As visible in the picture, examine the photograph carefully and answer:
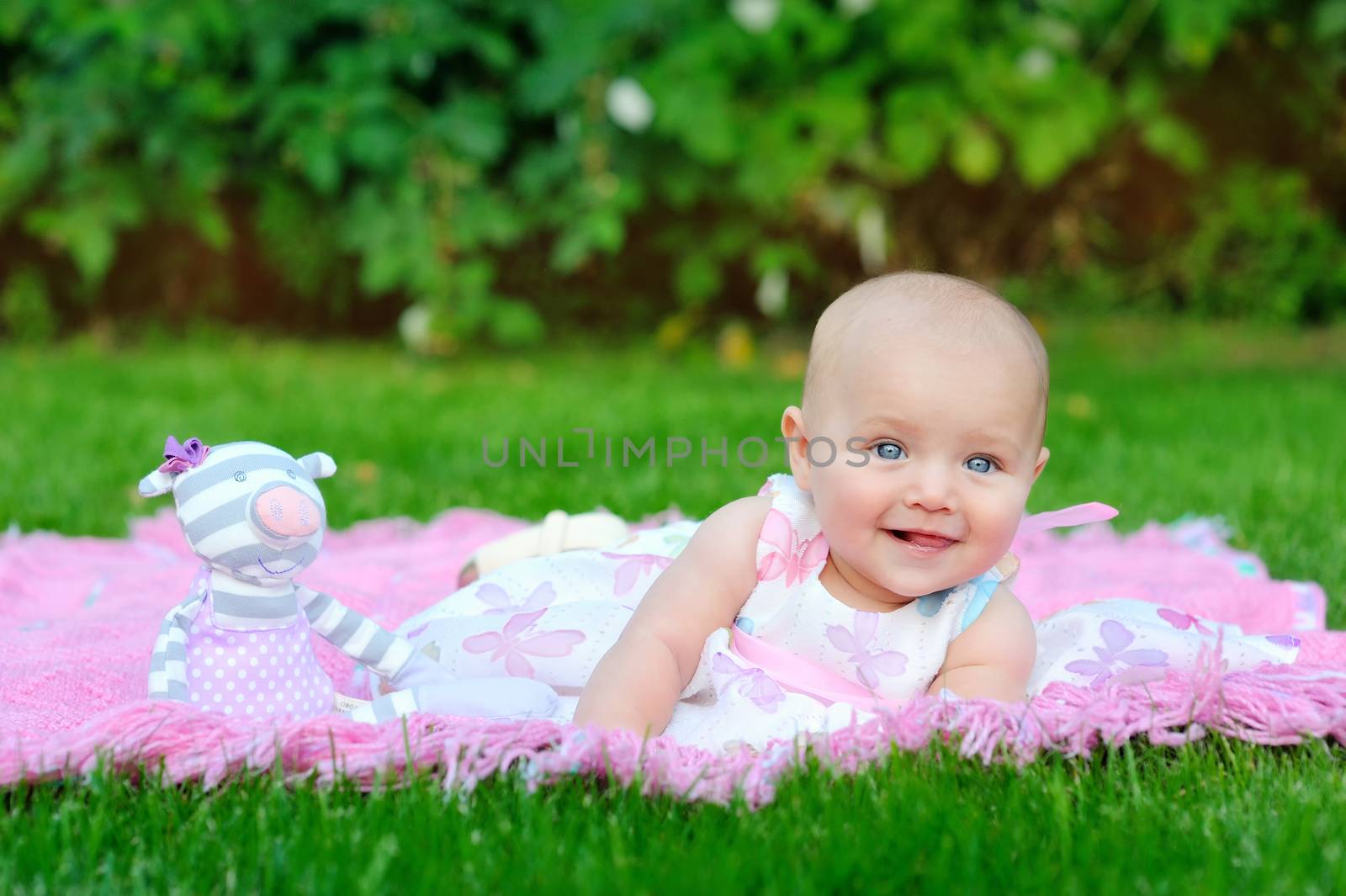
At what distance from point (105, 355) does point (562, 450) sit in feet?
8.74

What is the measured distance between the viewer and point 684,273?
18.9 feet

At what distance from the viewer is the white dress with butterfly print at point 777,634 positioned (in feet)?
5.72

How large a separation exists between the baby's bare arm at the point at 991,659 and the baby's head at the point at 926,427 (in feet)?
0.37

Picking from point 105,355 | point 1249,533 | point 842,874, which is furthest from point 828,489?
point 105,355

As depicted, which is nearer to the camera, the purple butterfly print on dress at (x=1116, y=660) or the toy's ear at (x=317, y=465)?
the toy's ear at (x=317, y=465)

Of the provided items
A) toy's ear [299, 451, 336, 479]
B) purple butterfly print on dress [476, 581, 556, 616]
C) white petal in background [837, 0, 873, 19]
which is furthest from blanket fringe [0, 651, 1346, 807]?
white petal in background [837, 0, 873, 19]

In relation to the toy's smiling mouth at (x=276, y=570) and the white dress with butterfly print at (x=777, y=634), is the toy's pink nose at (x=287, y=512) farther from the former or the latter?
the white dress with butterfly print at (x=777, y=634)

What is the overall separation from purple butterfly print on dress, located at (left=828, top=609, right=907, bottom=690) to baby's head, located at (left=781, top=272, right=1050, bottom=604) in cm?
9

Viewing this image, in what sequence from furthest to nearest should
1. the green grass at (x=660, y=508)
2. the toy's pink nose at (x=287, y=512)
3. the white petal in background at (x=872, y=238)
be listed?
the white petal in background at (x=872, y=238) < the toy's pink nose at (x=287, y=512) < the green grass at (x=660, y=508)

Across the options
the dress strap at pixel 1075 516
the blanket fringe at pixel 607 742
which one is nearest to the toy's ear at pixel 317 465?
the blanket fringe at pixel 607 742

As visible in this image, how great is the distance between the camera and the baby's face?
165 centimetres

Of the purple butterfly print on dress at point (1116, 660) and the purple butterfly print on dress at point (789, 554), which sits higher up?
the purple butterfly print on dress at point (789, 554)

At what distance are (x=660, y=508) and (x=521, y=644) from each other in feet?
3.58

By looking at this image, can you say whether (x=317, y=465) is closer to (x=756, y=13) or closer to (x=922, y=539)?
(x=922, y=539)
